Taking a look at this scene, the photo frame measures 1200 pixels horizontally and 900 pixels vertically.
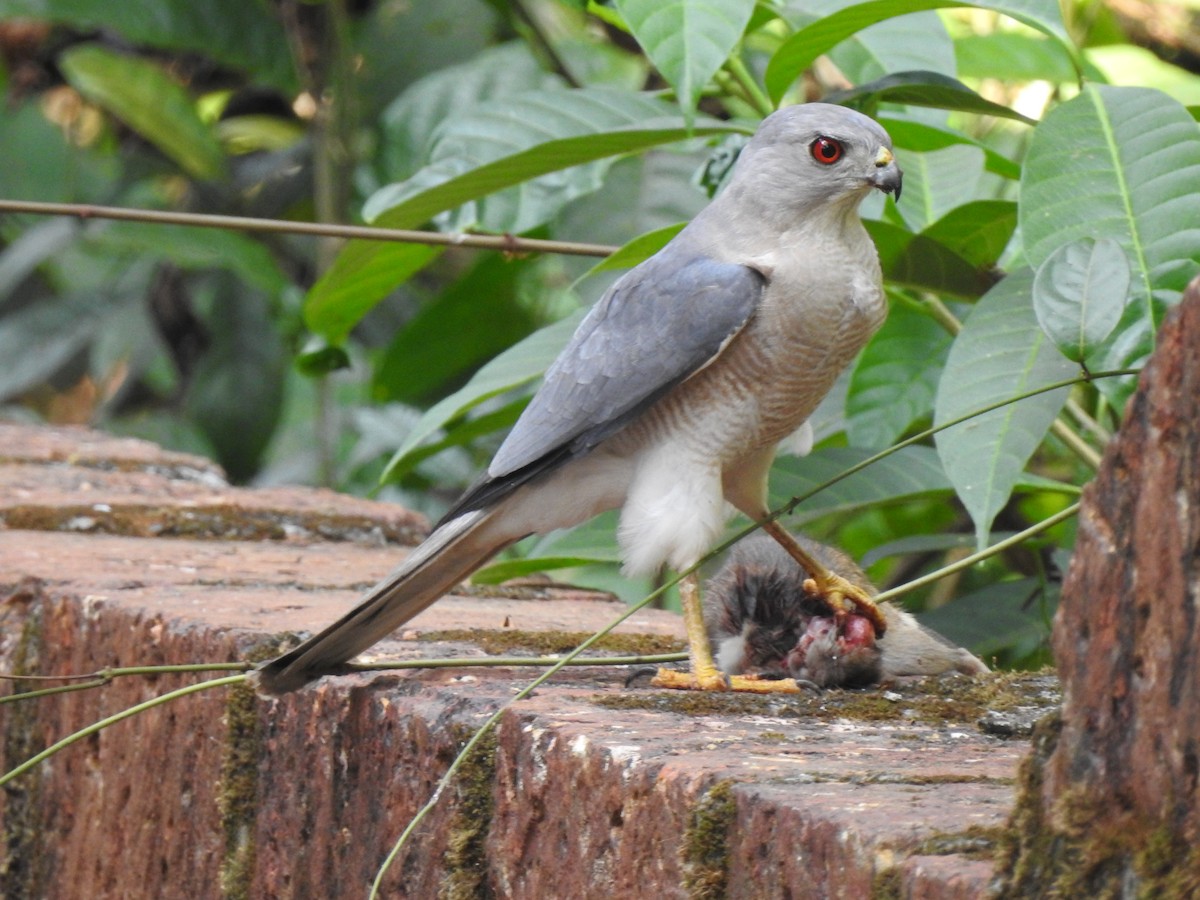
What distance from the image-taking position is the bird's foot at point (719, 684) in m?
2.04

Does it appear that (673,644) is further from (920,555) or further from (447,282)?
(447,282)

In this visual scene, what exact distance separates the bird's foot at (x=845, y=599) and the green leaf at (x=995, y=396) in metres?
0.25

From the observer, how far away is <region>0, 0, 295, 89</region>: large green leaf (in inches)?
219

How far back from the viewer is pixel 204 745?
80.8 inches

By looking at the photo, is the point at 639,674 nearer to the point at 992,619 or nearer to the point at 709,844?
the point at 709,844

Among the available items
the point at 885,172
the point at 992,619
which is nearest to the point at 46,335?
the point at 992,619

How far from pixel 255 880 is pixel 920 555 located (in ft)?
7.86

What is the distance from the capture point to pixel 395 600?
209 cm

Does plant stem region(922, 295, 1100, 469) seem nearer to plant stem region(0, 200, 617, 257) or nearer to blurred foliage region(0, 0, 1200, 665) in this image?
blurred foliage region(0, 0, 1200, 665)

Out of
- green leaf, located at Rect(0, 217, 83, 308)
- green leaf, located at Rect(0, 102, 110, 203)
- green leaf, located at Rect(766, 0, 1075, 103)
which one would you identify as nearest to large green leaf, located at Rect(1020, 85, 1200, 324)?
green leaf, located at Rect(766, 0, 1075, 103)

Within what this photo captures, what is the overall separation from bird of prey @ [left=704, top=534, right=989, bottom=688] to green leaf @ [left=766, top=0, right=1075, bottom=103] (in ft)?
2.77

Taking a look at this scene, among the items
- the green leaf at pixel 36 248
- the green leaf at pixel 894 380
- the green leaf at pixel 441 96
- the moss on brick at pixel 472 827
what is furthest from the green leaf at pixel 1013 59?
the green leaf at pixel 36 248

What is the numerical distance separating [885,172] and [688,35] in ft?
1.24

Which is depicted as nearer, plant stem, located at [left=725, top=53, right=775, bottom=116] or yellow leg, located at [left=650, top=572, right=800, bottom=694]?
yellow leg, located at [left=650, top=572, right=800, bottom=694]
